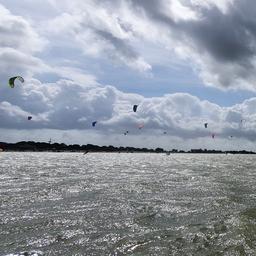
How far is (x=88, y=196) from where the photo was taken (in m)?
31.1

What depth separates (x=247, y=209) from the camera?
25781 millimetres

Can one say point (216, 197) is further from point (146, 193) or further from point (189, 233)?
point (189, 233)

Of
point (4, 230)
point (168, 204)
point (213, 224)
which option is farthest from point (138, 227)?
point (168, 204)

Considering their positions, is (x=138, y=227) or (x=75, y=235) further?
(x=138, y=227)

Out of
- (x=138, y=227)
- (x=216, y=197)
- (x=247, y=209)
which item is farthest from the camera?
(x=216, y=197)

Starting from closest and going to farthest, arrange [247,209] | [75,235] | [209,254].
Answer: [209,254], [75,235], [247,209]

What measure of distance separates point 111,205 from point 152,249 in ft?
35.4

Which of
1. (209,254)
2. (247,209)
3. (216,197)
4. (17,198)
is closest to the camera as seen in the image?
(209,254)

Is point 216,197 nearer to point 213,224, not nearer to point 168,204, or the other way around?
point 168,204

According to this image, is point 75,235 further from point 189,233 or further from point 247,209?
point 247,209

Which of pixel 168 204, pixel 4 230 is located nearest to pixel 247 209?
pixel 168 204

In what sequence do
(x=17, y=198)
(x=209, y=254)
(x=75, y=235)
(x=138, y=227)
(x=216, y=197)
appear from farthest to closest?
(x=216, y=197), (x=17, y=198), (x=138, y=227), (x=75, y=235), (x=209, y=254)

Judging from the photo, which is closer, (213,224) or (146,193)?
(213,224)

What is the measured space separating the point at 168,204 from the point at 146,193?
6.39 meters
